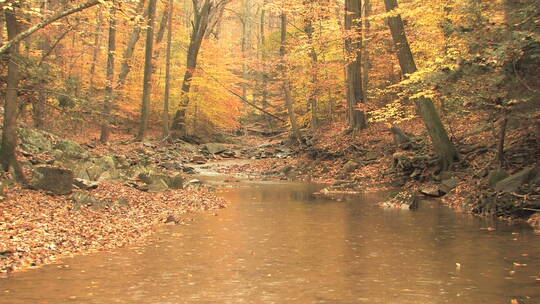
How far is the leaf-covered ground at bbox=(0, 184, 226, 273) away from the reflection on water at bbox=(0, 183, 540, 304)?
552mm

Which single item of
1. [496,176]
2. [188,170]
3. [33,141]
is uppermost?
[33,141]

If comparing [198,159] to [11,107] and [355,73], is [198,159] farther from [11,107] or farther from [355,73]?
[11,107]

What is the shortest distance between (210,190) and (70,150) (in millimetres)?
5084

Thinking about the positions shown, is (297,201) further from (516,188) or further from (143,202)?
Answer: (516,188)

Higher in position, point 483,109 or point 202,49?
point 202,49

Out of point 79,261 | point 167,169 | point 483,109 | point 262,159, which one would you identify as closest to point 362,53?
point 262,159

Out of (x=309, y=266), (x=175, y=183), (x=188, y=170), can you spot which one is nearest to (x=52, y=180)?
(x=175, y=183)

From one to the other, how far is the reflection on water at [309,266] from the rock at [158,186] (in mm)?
4633

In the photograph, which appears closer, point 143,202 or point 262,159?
point 143,202

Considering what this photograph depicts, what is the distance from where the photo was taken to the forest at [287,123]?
33.7ft

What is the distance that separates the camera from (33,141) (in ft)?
51.6

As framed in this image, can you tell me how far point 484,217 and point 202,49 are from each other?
27114 mm

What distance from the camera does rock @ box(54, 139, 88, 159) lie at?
1622cm

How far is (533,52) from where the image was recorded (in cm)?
1027
